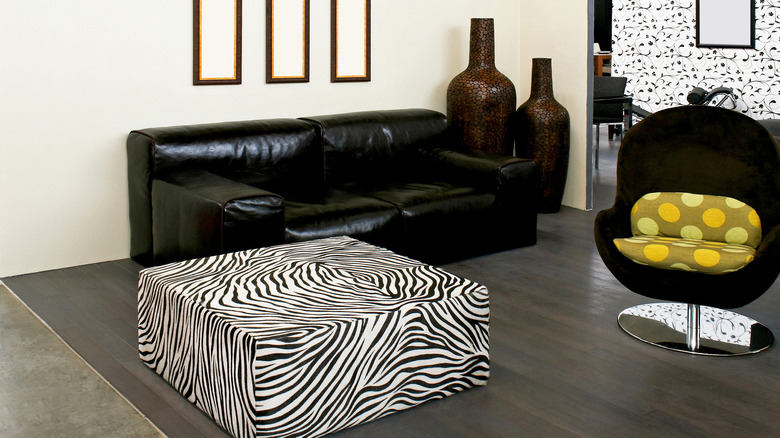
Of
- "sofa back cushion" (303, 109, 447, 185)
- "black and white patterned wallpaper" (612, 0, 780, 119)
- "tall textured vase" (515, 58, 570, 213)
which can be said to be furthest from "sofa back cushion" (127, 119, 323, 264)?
"black and white patterned wallpaper" (612, 0, 780, 119)

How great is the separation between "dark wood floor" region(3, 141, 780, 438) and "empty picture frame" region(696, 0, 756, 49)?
5.26 m

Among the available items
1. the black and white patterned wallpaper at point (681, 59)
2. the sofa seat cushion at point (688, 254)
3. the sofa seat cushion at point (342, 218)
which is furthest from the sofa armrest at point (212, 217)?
the black and white patterned wallpaper at point (681, 59)

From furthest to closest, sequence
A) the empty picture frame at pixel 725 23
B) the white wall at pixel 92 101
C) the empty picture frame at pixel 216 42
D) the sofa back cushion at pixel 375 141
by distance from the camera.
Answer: the empty picture frame at pixel 725 23 → the sofa back cushion at pixel 375 141 → the empty picture frame at pixel 216 42 → the white wall at pixel 92 101

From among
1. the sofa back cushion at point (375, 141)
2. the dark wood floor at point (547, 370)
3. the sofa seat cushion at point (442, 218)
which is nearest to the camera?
the dark wood floor at point (547, 370)

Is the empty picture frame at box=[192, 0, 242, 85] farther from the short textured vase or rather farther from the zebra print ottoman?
the zebra print ottoman

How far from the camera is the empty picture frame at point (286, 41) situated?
5000mm

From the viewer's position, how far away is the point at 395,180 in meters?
5.05

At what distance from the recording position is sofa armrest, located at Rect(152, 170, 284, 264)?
3678 millimetres

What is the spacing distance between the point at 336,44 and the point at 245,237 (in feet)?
6.66

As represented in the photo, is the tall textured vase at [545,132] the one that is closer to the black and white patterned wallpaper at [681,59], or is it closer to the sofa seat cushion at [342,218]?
the sofa seat cushion at [342,218]

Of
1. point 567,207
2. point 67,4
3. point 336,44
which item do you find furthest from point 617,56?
point 67,4

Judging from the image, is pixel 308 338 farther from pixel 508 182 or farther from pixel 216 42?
pixel 216 42

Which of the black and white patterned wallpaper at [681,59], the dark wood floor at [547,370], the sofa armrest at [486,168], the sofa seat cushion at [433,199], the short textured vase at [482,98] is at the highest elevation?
the black and white patterned wallpaper at [681,59]

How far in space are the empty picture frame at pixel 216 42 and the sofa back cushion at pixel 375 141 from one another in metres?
0.57
